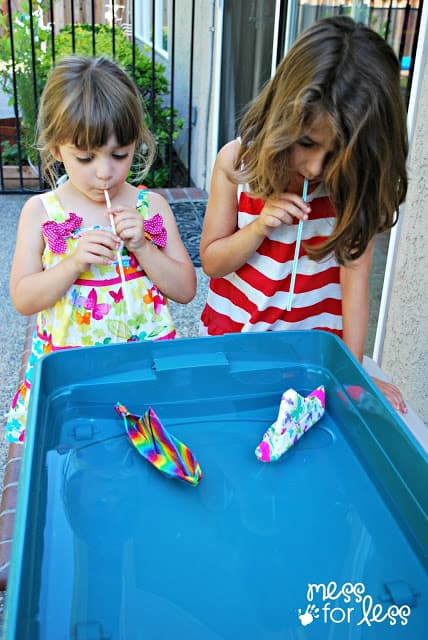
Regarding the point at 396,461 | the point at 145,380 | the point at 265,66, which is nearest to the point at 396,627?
the point at 396,461

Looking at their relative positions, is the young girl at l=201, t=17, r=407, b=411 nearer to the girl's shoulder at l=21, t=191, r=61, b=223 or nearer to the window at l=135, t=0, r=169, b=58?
the girl's shoulder at l=21, t=191, r=61, b=223

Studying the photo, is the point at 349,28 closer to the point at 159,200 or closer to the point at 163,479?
the point at 159,200

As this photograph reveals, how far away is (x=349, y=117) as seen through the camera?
3.58 feet

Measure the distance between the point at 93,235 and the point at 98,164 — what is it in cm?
17

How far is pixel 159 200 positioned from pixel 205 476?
2.68ft

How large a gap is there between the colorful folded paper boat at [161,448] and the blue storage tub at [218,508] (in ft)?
0.05

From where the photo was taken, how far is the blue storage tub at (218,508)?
71cm

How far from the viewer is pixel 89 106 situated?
132 cm

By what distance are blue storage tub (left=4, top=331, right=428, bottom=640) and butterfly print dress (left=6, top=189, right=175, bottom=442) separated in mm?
430

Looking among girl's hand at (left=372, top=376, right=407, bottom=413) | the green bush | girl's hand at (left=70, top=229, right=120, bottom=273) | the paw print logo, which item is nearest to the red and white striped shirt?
girl's hand at (left=372, top=376, right=407, bottom=413)

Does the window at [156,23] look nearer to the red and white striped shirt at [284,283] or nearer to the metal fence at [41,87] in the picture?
the metal fence at [41,87]

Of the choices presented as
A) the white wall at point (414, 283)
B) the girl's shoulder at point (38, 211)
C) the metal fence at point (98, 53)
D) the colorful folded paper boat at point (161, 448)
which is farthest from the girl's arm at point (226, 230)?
the metal fence at point (98, 53)

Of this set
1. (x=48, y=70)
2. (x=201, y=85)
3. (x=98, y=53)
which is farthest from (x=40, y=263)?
(x=98, y=53)

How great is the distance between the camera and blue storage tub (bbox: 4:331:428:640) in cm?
71
